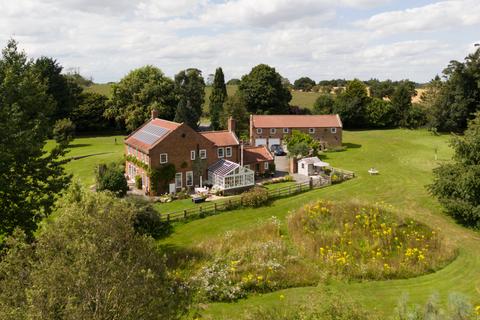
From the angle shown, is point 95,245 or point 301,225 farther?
point 301,225

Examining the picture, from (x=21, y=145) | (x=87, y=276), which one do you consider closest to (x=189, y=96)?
(x=21, y=145)

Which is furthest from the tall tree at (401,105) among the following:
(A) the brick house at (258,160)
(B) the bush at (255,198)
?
(B) the bush at (255,198)

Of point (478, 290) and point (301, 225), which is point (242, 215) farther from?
point (478, 290)

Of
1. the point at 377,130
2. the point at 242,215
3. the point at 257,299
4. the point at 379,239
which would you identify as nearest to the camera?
the point at 257,299

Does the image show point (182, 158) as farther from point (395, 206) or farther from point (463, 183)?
point (463, 183)

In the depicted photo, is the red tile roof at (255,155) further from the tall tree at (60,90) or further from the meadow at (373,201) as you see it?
the tall tree at (60,90)

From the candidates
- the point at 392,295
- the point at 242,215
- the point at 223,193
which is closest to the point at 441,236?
the point at 392,295
